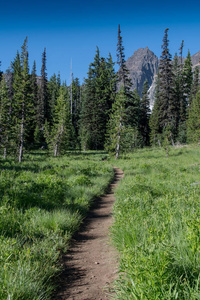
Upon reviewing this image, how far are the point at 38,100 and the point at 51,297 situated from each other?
52005 mm

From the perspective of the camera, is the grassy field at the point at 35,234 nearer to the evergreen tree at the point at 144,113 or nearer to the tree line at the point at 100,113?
the tree line at the point at 100,113

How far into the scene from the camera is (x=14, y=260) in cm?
287

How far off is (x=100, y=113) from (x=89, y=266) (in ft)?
139

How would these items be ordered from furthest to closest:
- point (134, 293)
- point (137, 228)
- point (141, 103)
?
point (141, 103) → point (137, 228) → point (134, 293)

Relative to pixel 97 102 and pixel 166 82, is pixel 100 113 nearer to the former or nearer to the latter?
pixel 97 102

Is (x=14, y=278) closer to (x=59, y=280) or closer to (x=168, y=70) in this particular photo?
(x=59, y=280)

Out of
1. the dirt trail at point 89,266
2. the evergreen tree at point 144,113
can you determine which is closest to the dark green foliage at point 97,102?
the evergreen tree at point 144,113

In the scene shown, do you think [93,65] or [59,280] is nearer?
[59,280]

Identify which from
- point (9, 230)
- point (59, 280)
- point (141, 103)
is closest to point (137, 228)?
point (59, 280)

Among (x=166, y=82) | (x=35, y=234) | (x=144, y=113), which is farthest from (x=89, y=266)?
(x=144, y=113)

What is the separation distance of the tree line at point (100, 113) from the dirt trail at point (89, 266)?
21.0 m

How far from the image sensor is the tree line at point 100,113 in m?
25.9

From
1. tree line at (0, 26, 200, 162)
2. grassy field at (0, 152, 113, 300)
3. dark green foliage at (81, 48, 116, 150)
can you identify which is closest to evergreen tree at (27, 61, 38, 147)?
tree line at (0, 26, 200, 162)

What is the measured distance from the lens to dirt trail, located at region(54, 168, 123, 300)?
275 centimetres
